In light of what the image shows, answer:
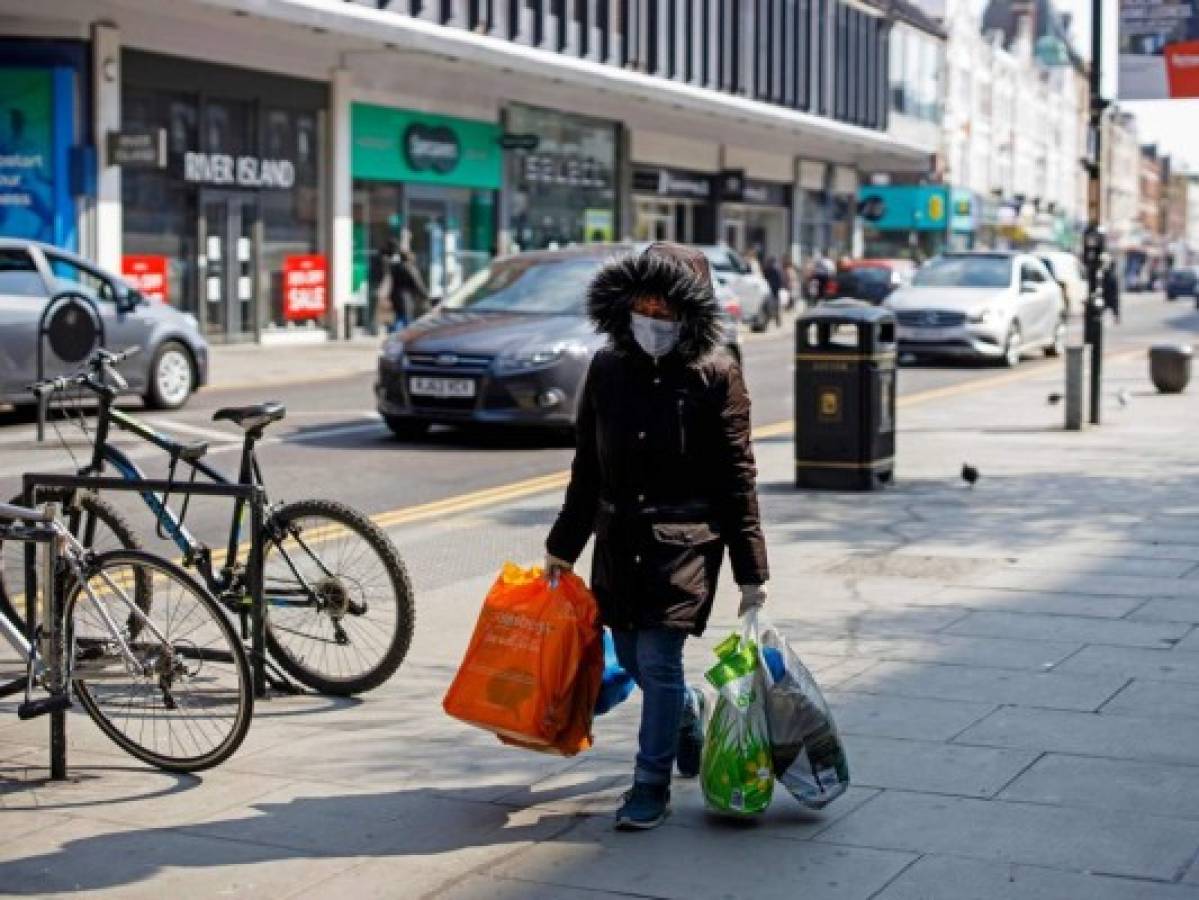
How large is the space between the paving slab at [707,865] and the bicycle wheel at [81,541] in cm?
167

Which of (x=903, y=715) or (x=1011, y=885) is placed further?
(x=903, y=715)

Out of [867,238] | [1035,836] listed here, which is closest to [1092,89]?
[1035,836]

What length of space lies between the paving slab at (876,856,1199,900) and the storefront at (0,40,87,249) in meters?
24.1

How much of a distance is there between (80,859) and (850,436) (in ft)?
27.2

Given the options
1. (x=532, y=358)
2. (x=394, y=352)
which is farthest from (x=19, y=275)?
(x=532, y=358)

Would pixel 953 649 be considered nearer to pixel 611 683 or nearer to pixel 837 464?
pixel 611 683

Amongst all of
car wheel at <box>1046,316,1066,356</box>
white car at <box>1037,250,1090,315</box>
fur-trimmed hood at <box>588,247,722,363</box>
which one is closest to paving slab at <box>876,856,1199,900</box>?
fur-trimmed hood at <box>588,247,722,363</box>

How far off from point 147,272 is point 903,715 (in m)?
23.8

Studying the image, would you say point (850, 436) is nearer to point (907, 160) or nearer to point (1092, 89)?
point (1092, 89)

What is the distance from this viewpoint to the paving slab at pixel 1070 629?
26.2 ft

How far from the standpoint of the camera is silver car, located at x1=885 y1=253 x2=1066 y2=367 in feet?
86.9

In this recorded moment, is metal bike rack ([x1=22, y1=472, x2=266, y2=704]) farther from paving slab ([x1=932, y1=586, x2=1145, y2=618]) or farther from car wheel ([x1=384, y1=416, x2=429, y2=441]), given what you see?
car wheel ([x1=384, y1=416, x2=429, y2=441])

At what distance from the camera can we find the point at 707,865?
5.07 meters

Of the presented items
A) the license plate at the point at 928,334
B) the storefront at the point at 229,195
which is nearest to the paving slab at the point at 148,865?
the license plate at the point at 928,334
